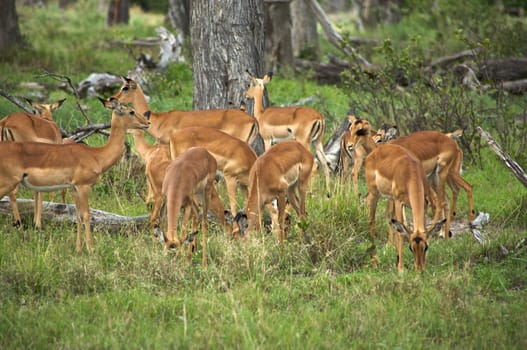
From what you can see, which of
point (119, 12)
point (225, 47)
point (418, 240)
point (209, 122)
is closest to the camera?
point (418, 240)

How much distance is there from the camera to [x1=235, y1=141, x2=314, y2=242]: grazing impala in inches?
278

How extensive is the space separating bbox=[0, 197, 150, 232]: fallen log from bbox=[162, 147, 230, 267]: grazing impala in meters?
0.72

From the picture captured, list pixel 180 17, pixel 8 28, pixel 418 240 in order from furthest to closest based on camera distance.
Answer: pixel 180 17
pixel 8 28
pixel 418 240

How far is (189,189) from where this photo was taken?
21.4 feet

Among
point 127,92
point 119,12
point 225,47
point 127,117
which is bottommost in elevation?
point 119,12

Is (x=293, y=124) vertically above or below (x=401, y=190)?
below

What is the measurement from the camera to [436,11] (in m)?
18.2

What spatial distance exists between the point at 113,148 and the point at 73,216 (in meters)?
0.83

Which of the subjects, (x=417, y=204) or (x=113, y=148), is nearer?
(x=417, y=204)

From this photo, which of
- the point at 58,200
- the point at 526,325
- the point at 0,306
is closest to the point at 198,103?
the point at 58,200

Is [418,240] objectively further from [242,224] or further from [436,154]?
[436,154]

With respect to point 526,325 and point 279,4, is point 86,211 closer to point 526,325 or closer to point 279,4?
point 526,325

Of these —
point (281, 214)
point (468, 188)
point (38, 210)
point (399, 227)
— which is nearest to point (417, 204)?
point (399, 227)

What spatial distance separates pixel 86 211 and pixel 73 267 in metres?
0.92
